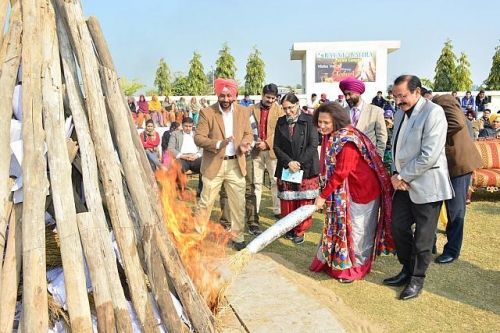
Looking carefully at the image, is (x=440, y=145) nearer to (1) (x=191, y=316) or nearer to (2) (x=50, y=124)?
(1) (x=191, y=316)

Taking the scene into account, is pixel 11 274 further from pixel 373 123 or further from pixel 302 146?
pixel 373 123

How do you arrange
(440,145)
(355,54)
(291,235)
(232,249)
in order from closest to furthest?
(440,145), (232,249), (291,235), (355,54)

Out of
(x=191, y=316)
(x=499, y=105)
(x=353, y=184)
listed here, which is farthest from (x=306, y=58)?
(x=191, y=316)

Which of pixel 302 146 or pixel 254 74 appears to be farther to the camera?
pixel 254 74

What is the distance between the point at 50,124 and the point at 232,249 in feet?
10.3

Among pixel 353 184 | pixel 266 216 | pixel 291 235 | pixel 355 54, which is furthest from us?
pixel 355 54

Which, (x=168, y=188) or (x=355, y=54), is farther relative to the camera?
(x=355, y=54)

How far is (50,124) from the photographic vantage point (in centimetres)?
287

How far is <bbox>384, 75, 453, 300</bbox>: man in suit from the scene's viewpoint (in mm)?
3930

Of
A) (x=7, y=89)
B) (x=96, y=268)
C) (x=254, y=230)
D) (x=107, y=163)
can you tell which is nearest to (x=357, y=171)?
(x=254, y=230)

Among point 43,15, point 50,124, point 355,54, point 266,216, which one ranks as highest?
point 355,54

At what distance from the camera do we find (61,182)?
9.29ft

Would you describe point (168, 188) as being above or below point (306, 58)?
below

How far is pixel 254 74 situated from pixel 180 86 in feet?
19.9
